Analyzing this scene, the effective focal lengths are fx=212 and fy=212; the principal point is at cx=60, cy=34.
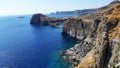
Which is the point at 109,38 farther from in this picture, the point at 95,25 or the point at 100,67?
the point at 95,25

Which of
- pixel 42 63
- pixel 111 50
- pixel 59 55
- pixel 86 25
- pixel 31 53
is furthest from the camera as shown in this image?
pixel 86 25

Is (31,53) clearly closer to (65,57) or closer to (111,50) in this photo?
(65,57)

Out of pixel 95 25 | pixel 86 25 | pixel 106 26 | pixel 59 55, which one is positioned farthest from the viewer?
pixel 86 25

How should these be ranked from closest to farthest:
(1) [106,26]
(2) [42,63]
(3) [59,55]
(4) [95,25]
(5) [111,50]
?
1. (5) [111,50]
2. (1) [106,26]
3. (4) [95,25]
4. (2) [42,63]
5. (3) [59,55]

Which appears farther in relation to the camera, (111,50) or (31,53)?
(31,53)

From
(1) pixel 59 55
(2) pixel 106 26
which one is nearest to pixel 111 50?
(2) pixel 106 26

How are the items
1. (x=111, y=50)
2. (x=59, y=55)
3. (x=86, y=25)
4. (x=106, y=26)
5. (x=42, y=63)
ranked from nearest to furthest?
(x=111, y=50) < (x=106, y=26) < (x=42, y=63) < (x=59, y=55) < (x=86, y=25)

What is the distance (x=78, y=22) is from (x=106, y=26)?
379ft

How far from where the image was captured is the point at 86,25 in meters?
171

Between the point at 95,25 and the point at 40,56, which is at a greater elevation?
the point at 95,25

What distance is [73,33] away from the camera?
17988cm

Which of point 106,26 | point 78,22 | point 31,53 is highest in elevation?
point 106,26

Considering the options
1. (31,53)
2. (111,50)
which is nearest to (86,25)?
(31,53)

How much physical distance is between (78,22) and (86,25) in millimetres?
9716
